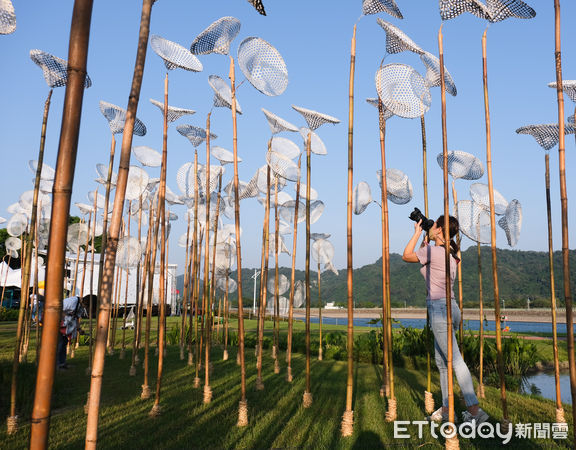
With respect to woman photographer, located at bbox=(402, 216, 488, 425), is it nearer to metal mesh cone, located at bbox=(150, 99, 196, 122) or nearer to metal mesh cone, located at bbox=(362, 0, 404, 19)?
metal mesh cone, located at bbox=(362, 0, 404, 19)

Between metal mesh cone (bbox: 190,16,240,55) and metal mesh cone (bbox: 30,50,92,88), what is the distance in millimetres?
767

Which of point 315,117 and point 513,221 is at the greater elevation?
point 315,117

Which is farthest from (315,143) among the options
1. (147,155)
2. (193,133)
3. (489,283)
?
(489,283)

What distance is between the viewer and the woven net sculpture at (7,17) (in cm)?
209

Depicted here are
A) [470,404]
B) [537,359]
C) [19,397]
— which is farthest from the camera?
[537,359]

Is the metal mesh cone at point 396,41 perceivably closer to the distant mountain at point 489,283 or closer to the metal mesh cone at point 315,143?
the metal mesh cone at point 315,143

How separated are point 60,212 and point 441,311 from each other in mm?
2628

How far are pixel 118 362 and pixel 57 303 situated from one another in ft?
17.0

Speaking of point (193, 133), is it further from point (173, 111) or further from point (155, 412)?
point (155, 412)

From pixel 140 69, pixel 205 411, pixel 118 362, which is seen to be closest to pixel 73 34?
pixel 140 69

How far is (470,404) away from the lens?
2.99 m

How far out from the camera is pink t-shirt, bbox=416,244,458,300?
10.3ft

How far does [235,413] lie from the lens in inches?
137

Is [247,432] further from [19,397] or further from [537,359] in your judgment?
[537,359]
